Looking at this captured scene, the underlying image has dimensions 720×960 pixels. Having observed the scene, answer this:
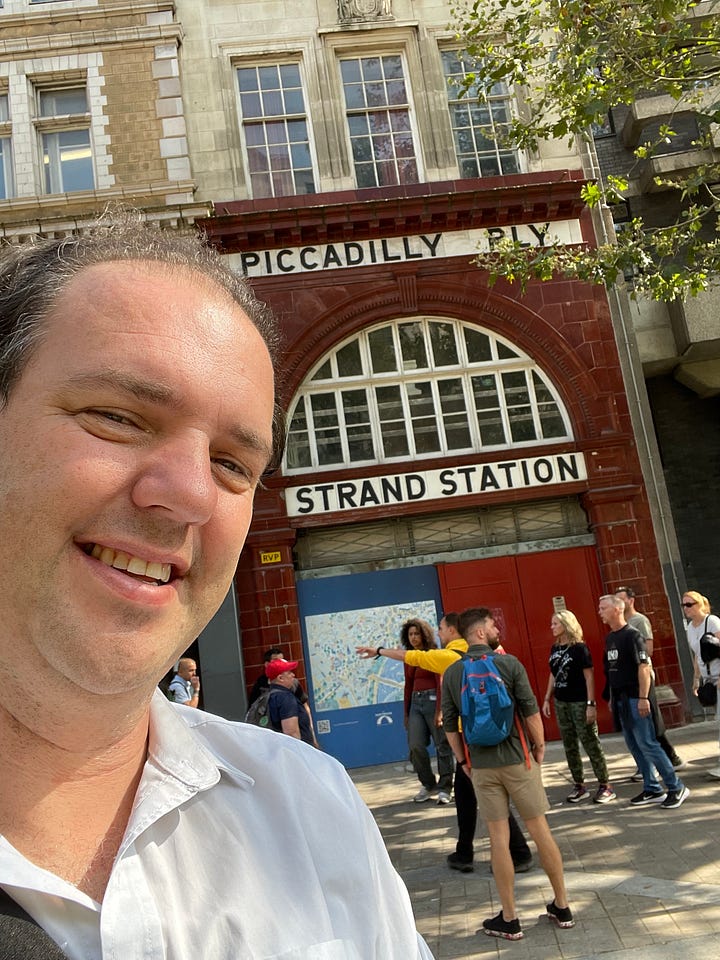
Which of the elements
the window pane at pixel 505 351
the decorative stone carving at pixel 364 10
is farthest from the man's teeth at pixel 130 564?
the decorative stone carving at pixel 364 10

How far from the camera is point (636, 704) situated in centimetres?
748

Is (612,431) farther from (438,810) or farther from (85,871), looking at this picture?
(85,871)

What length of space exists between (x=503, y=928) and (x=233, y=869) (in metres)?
4.43

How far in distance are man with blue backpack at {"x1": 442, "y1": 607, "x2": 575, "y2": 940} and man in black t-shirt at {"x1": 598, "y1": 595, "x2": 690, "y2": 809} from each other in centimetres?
242

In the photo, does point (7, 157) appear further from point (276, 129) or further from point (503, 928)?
point (503, 928)

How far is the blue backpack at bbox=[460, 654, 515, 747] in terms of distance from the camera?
524 cm

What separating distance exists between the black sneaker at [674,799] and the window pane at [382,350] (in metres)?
7.75

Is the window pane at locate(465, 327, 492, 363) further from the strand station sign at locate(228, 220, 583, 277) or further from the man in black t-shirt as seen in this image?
the man in black t-shirt

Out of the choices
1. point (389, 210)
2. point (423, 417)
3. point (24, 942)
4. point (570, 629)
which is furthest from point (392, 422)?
point (24, 942)

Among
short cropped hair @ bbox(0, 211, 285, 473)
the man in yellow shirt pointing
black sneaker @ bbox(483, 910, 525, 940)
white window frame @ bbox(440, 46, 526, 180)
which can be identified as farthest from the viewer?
white window frame @ bbox(440, 46, 526, 180)

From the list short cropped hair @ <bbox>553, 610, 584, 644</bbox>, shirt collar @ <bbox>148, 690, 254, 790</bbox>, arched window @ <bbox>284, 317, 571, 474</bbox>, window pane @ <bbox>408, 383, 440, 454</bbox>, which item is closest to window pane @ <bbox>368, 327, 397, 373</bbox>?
arched window @ <bbox>284, 317, 571, 474</bbox>

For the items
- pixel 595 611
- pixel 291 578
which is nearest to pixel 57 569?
pixel 291 578

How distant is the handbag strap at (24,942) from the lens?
73 cm

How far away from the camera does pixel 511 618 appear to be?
1267 cm
